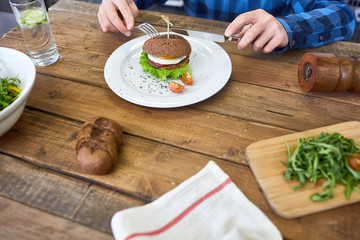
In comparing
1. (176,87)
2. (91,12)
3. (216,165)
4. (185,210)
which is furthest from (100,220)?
(91,12)

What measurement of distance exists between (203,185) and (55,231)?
1.98 feet

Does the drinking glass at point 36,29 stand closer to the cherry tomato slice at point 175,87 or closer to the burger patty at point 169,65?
the burger patty at point 169,65

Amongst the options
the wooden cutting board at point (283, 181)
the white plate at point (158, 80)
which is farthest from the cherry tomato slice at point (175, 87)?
the wooden cutting board at point (283, 181)

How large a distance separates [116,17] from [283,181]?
159cm

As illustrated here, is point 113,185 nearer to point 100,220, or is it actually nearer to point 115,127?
point 100,220

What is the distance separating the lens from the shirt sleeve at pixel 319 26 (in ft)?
6.63

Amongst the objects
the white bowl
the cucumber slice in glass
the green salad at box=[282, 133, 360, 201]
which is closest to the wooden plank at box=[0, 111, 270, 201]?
the white bowl

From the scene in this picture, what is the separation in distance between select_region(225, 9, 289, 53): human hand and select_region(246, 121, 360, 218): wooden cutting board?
0.78 meters

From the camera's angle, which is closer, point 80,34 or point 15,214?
point 15,214

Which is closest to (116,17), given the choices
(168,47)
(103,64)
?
(103,64)

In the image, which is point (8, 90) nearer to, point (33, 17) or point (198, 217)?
point (33, 17)

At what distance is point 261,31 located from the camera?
1943 millimetres

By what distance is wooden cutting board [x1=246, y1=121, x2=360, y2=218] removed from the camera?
3.65 ft

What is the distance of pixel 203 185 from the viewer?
1.20 m
